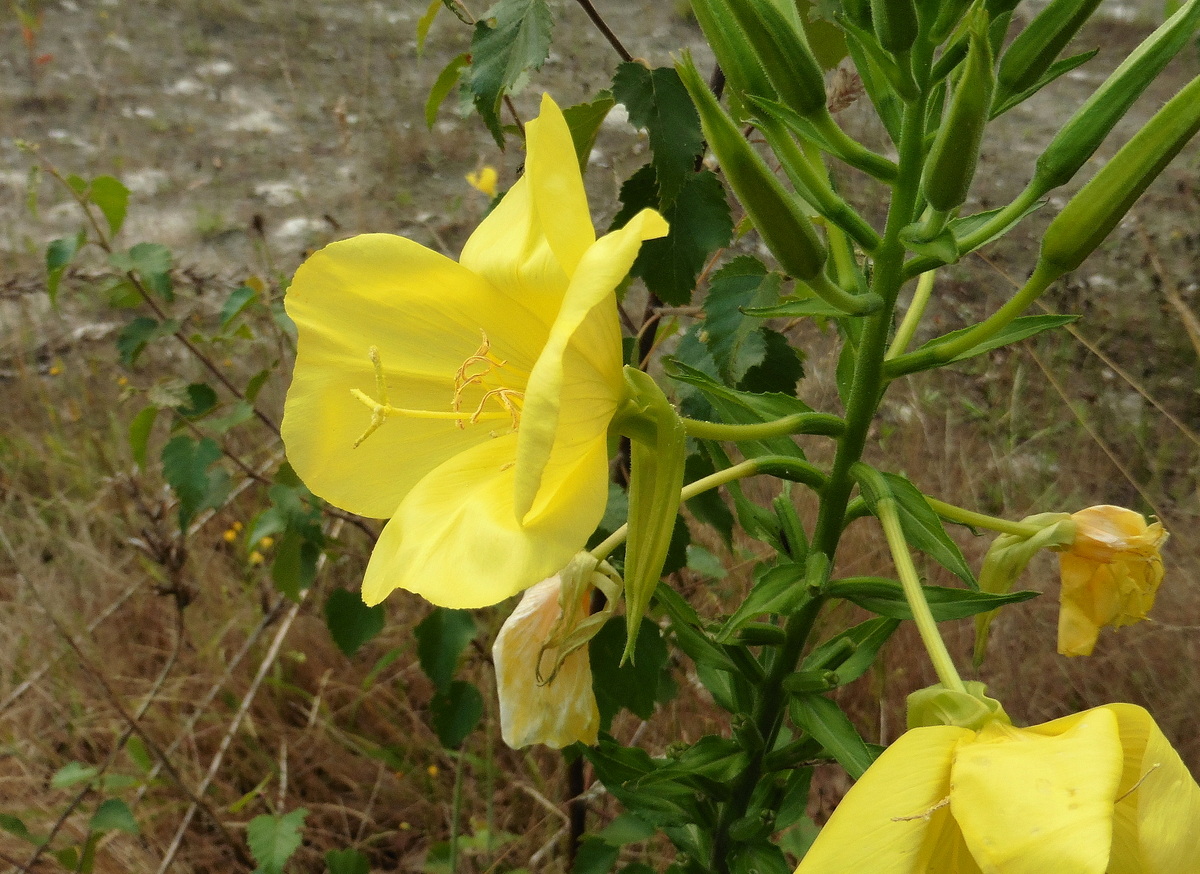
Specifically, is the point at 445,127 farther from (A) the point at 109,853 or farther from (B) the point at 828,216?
(B) the point at 828,216

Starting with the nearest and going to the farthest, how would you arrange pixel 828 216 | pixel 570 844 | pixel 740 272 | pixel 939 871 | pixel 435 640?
pixel 939 871, pixel 828 216, pixel 740 272, pixel 435 640, pixel 570 844

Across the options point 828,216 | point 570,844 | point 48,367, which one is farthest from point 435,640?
point 48,367

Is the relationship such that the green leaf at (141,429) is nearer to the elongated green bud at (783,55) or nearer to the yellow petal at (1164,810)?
the elongated green bud at (783,55)

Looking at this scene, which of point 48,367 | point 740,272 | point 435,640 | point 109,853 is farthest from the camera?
point 48,367

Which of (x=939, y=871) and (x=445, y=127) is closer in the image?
(x=939, y=871)

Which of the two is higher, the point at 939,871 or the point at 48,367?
the point at 939,871

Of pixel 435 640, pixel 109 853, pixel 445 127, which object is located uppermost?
pixel 435 640

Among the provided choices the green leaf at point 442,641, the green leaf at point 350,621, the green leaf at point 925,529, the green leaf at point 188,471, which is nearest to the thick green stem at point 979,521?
the green leaf at point 925,529
